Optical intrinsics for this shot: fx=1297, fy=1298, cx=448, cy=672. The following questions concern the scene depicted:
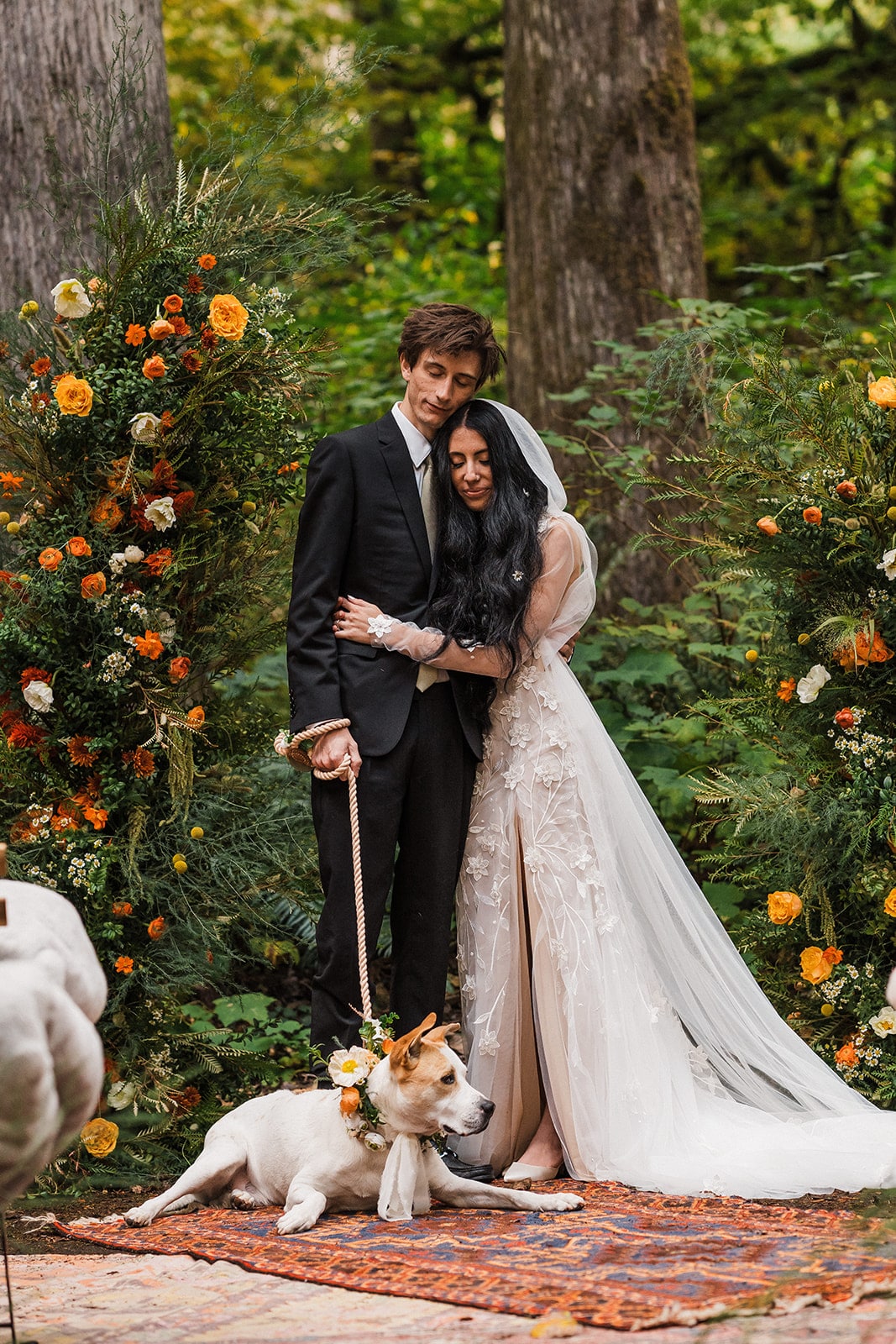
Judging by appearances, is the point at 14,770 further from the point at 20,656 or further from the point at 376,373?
the point at 376,373

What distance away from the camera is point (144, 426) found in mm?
3838

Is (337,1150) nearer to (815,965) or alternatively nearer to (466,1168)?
(466,1168)

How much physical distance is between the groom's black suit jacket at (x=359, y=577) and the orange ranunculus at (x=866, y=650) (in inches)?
46.2

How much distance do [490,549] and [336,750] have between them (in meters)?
0.77

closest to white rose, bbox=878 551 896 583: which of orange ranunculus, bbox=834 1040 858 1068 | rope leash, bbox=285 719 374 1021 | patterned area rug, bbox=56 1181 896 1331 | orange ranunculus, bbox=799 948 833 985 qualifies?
orange ranunculus, bbox=799 948 833 985

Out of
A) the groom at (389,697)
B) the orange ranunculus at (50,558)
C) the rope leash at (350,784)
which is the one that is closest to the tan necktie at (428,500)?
the groom at (389,697)

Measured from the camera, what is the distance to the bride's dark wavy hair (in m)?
3.81

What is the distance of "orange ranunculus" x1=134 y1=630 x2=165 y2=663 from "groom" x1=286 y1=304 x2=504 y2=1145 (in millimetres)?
422

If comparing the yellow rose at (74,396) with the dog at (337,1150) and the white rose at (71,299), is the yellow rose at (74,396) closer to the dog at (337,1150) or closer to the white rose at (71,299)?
the white rose at (71,299)

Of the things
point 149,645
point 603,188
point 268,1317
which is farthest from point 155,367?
point 603,188

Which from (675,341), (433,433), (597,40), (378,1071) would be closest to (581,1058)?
(378,1071)

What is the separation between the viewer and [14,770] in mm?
3967

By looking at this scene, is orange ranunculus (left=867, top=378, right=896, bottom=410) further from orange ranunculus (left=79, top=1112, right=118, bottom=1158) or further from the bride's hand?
orange ranunculus (left=79, top=1112, right=118, bottom=1158)

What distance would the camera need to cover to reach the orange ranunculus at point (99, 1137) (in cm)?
379
